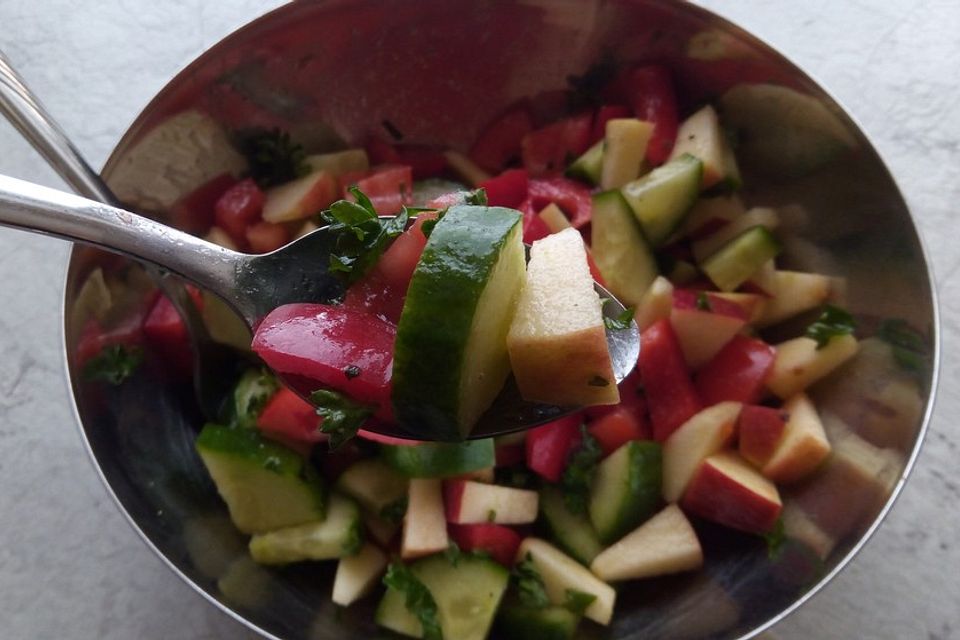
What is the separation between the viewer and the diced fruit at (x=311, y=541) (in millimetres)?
1420

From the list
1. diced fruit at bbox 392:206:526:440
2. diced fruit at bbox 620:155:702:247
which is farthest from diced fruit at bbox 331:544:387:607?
diced fruit at bbox 620:155:702:247

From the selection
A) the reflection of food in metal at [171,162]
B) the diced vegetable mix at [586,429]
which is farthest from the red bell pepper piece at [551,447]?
the reflection of food in metal at [171,162]

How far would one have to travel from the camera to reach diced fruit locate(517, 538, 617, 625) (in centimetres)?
139

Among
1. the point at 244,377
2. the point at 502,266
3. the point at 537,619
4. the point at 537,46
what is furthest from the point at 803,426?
the point at 244,377

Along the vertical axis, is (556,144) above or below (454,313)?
below

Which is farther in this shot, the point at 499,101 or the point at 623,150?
the point at 499,101

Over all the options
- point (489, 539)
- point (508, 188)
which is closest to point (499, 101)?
point (508, 188)

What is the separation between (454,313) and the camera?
94 cm

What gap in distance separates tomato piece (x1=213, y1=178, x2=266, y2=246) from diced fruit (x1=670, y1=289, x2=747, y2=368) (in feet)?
2.66

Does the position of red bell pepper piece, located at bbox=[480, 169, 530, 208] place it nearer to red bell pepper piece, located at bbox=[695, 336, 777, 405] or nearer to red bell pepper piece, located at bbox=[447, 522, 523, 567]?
red bell pepper piece, located at bbox=[695, 336, 777, 405]

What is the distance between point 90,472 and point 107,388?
0.21 metres

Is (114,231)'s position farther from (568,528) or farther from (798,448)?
(798,448)

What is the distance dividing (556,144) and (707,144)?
31 centimetres

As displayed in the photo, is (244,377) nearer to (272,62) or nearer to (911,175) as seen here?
(272,62)
